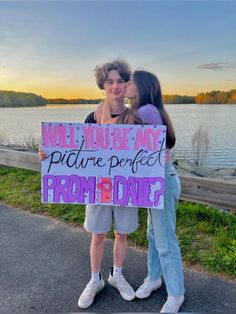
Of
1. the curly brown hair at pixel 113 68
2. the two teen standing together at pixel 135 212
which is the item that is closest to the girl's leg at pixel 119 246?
the two teen standing together at pixel 135 212

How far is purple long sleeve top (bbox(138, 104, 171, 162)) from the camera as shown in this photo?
224 cm

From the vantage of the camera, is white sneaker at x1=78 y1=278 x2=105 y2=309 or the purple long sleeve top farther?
white sneaker at x1=78 y1=278 x2=105 y2=309

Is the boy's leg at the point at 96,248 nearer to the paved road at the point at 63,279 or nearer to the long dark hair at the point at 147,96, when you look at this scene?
the paved road at the point at 63,279

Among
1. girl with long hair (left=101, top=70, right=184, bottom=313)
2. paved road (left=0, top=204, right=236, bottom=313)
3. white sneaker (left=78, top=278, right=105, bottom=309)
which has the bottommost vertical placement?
paved road (left=0, top=204, right=236, bottom=313)

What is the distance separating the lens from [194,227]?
3.82 m

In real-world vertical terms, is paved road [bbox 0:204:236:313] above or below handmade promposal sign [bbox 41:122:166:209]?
below

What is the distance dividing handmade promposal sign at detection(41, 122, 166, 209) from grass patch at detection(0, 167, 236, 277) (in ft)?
3.91

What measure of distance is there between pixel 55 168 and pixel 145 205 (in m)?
0.74

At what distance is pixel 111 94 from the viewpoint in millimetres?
2369

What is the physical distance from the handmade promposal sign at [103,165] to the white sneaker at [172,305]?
76 cm

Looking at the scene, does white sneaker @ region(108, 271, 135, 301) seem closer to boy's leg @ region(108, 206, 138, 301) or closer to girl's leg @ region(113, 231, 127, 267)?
boy's leg @ region(108, 206, 138, 301)

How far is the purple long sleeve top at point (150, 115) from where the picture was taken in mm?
2240

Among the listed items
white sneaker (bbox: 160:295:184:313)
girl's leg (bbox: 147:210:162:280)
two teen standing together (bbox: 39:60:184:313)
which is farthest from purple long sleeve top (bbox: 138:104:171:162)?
white sneaker (bbox: 160:295:184:313)

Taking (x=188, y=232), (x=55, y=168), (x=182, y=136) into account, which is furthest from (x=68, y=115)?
(x=55, y=168)
